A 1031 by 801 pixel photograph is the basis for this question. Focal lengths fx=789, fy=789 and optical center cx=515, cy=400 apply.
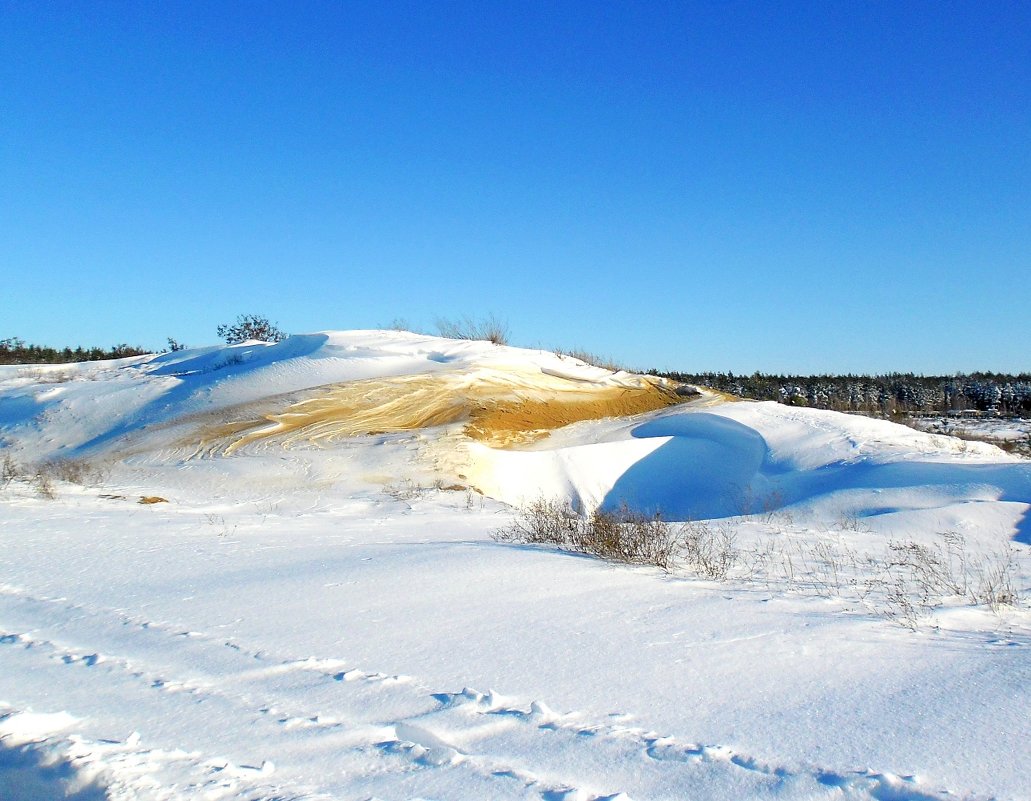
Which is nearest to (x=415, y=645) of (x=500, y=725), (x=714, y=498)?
(x=500, y=725)

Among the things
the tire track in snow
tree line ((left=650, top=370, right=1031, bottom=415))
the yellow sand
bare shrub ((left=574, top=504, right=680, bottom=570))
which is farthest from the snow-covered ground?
tree line ((left=650, top=370, right=1031, bottom=415))

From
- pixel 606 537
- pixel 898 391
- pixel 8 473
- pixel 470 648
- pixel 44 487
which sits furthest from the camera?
pixel 898 391

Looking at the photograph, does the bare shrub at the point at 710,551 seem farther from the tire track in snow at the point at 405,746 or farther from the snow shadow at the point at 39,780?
the snow shadow at the point at 39,780

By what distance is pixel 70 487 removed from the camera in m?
10.2

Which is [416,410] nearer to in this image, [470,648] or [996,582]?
[996,582]

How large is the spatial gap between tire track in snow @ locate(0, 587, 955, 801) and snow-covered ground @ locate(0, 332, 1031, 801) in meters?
0.01

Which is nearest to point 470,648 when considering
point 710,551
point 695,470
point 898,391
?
point 710,551

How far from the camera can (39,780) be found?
247cm

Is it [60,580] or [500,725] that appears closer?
[500,725]

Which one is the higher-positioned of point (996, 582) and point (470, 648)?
point (470, 648)

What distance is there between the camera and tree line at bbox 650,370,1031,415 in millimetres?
35375

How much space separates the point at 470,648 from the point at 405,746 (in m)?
1.05

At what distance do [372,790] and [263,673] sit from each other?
1.23 metres

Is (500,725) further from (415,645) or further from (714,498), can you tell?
(714,498)
